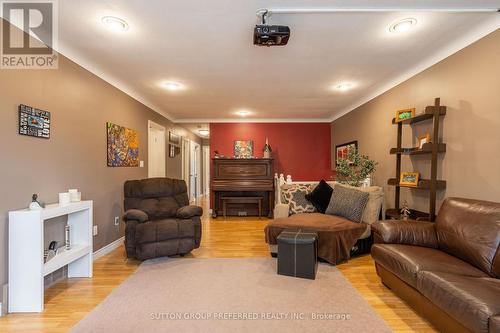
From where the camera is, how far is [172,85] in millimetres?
3777

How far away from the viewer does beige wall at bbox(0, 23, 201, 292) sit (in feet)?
6.76

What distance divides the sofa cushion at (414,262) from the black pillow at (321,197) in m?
1.44

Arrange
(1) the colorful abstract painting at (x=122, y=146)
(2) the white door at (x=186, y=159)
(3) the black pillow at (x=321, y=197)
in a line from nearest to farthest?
(1) the colorful abstract painting at (x=122, y=146), (3) the black pillow at (x=321, y=197), (2) the white door at (x=186, y=159)

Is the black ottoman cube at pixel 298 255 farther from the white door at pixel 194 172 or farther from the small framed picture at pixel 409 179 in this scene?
the white door at pixel 194 172

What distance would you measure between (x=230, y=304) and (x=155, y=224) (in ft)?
4.63

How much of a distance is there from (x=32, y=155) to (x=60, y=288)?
4.24 feet

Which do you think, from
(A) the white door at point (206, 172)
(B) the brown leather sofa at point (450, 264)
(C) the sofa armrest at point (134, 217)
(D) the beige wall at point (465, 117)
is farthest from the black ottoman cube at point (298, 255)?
(A) the white door at point (206, 172)

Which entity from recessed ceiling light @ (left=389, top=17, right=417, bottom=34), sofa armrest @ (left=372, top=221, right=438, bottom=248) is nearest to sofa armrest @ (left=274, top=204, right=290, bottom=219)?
sofa armrest @ (left=372, top=221, right=438, bottom=248)

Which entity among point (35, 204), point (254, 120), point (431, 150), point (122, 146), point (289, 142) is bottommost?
point (35, 204)

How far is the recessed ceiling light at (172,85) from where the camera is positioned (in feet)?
12.1

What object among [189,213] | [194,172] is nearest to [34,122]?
[189,213]

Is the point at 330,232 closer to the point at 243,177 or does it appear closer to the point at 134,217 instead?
the point at 134,217

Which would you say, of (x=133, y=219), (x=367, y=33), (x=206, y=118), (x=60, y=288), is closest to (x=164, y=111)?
(x=206, y=118)

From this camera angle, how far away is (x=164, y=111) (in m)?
5.46
